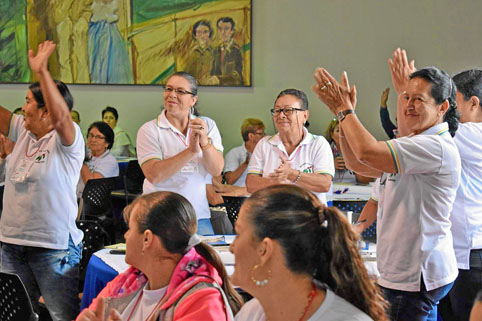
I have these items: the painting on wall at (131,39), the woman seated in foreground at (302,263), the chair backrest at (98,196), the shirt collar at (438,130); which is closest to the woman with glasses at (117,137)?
the painting on wall at (131,39)

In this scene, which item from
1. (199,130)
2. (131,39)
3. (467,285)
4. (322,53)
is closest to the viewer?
(467,285)

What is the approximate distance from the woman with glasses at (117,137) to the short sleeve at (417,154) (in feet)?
19.3

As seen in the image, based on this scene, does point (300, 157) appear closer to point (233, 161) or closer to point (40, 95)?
point (40, 95)

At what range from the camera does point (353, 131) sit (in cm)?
221

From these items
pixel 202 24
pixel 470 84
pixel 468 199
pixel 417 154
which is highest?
pixel 202 24

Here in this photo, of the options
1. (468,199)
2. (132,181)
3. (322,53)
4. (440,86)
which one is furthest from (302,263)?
(322,53)

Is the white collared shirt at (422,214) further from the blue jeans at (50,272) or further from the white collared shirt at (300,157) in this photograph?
the blue jeans at (50,272)

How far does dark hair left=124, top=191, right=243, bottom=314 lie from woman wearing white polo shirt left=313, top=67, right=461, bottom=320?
0.63m

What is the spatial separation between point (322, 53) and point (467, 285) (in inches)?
208

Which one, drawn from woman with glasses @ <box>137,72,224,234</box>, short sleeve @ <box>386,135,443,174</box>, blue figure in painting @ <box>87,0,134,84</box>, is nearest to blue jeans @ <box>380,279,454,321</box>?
short sleeve @ <box>386,135,443,174</box>

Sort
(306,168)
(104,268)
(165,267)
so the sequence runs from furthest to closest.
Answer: (306,168) → (104,268) → (165,267)

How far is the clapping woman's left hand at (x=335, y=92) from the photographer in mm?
2299

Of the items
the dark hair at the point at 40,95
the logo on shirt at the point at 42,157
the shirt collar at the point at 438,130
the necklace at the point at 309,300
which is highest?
the dark hair at the point at 40,95

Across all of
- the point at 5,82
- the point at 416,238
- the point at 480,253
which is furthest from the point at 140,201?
the point at 5,82
